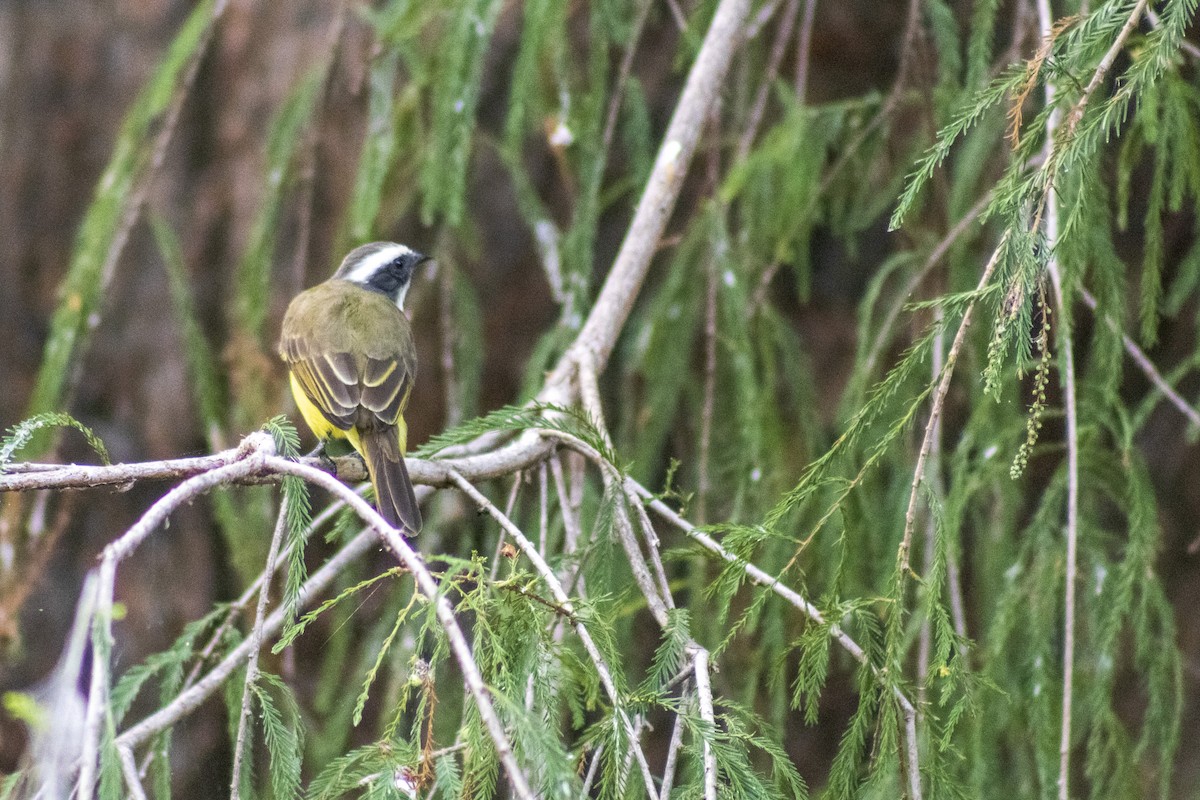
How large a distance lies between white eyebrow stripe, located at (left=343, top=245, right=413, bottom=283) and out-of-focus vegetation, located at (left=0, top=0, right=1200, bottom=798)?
0.15 meters

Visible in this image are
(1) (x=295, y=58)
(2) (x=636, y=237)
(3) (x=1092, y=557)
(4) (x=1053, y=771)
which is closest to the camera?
(4) (x=1053, y=771)

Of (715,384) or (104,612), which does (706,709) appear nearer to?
(104,612)

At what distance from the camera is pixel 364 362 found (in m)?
3.57

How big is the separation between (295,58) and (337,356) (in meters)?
3.20

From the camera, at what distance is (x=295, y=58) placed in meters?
6.19

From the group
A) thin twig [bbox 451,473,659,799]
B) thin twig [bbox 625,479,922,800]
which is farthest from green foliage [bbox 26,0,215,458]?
thin twig [bbox 625,479,922,800]

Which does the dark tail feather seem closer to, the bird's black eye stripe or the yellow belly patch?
the yellow belly patch

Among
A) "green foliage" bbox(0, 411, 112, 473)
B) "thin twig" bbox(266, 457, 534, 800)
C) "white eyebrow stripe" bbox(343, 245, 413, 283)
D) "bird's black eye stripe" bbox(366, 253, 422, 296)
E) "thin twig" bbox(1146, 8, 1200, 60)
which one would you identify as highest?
"white eyebrow stripe" bbox(343, 245, 413, 283)

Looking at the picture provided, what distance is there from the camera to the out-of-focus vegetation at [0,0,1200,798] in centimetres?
175

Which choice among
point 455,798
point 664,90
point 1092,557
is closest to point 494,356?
point 664,90

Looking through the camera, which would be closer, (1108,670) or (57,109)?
(1108,670)

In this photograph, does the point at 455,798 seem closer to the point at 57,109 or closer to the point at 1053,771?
the point at 1053,771

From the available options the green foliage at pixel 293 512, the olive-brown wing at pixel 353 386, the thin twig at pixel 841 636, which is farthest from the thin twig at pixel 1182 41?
the olive-brown wing at pixel 353 386

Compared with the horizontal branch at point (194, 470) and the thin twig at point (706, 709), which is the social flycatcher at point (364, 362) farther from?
the thin twig at point (706, 709)
